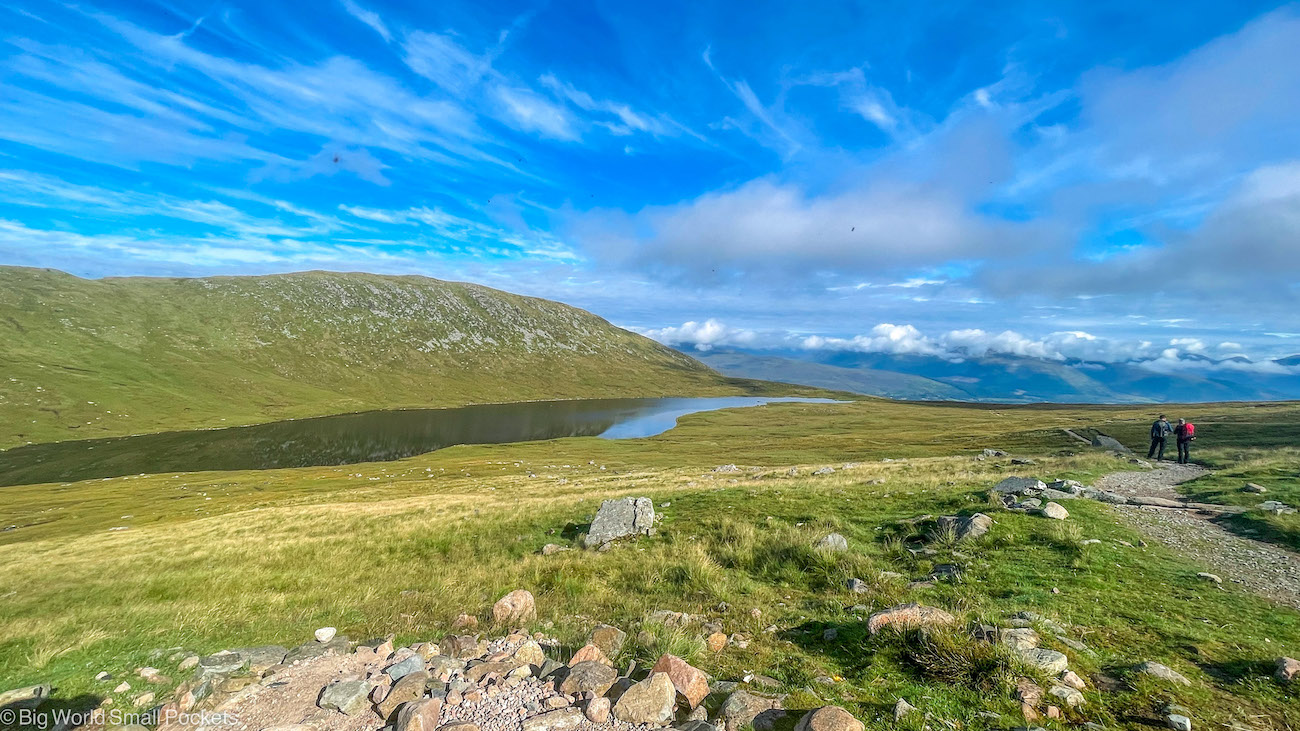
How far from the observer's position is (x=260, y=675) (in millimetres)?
8008

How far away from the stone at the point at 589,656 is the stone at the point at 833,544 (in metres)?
7.64

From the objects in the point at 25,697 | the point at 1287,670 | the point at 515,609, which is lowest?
the point at 515,609

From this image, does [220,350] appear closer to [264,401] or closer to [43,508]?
[264,401]

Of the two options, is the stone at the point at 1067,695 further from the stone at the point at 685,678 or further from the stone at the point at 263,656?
the stone at the point at 263,656

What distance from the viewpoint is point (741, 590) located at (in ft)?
39.4

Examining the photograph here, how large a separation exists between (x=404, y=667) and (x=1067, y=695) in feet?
31.0

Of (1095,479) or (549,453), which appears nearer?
(1095,479)

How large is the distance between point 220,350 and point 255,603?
24744cm

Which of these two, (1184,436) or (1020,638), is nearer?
(1020,638)

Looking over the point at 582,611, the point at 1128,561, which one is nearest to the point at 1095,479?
the point at 1128,561

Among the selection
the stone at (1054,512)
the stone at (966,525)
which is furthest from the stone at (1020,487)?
the stone at (966,525)

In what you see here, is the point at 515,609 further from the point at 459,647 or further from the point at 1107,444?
the point at 1107,444

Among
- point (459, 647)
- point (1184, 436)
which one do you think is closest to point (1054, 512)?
point (459, 647)

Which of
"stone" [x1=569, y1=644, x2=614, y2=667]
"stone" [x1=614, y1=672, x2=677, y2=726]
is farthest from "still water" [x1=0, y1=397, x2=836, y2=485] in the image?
"stone" [x1=614, y1=672, x2=677, y2=726]
